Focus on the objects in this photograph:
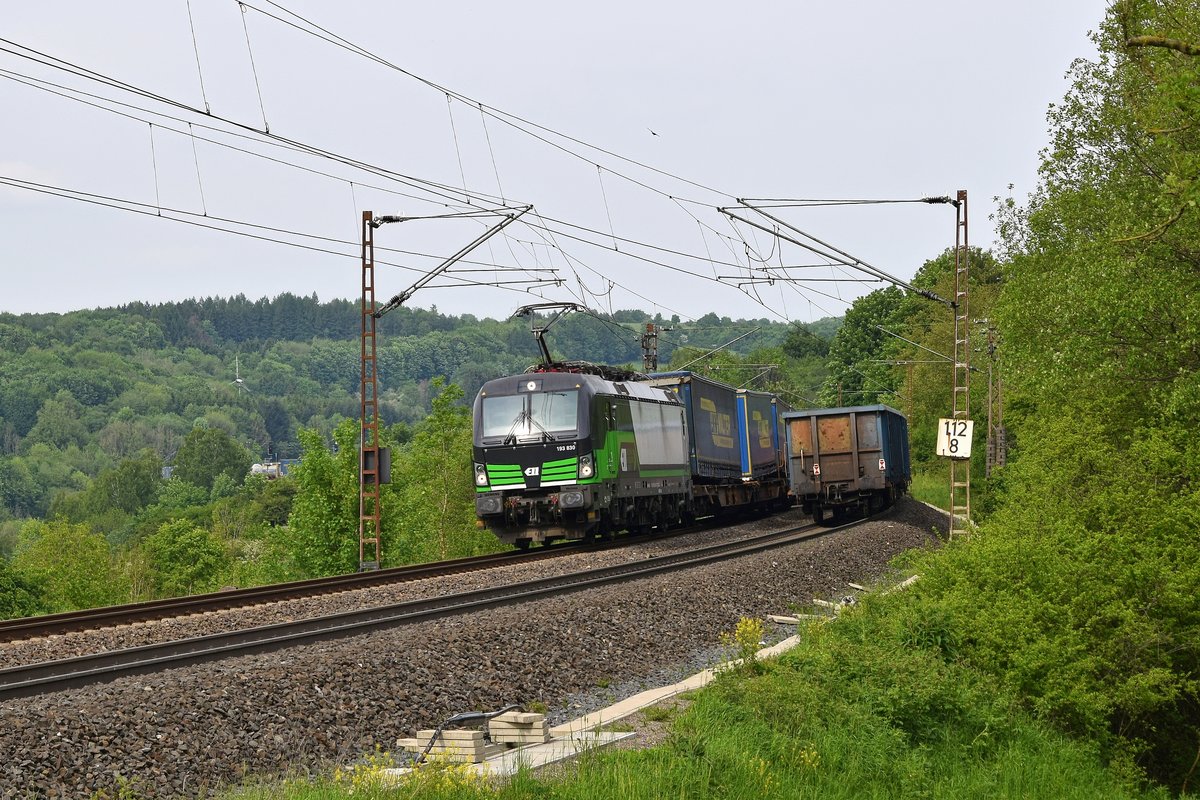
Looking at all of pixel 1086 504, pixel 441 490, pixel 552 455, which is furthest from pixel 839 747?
pixel 441 490

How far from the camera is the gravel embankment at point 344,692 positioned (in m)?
8.30

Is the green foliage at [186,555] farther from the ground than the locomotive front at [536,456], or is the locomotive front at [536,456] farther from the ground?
the locomotive front at [536,456]

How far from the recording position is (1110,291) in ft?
74.8

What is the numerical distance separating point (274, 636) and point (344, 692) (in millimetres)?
→ 3733

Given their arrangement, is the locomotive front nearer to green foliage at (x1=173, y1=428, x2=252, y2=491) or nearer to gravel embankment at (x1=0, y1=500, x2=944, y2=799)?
gravel embankment at (x1=0, y1=500, x2=944, y2=799)

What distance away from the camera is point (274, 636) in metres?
13.9

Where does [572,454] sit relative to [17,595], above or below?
above

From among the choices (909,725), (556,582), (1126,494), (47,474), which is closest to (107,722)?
(909,725)

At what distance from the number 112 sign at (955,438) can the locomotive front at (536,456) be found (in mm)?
7214

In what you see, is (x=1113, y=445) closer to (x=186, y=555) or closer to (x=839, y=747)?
(x=839, y=747)

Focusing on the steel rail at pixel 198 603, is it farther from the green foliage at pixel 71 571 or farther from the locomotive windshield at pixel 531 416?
the green foliage at pixel 71 571

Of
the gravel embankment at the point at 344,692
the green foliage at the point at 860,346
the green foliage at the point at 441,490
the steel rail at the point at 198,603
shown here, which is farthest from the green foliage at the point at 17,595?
the green foliage at the point at 860,346

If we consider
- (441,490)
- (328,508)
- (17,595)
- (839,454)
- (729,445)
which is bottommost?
(17,595)

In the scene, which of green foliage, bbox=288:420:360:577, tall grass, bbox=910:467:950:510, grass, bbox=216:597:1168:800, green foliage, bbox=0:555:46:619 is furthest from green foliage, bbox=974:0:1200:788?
green foliage, bbox=0:555:46:619
